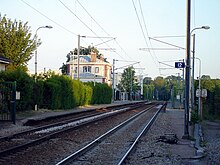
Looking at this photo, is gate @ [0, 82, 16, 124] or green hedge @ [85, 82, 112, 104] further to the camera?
green hedge @ [85, 82, 112, 104]

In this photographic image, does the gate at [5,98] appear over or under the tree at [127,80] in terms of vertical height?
under

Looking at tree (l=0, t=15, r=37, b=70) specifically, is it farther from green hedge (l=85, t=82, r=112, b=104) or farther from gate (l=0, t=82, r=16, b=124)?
gate (l=0, t=82, r=16, b=124)

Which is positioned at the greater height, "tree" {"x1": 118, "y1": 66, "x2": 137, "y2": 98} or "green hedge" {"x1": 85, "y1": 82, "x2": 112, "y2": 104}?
"tree" {"x1": 118, "y1": 66, "x2": 137, "y2": 98}

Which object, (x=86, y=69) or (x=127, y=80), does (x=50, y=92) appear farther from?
(x=127, y=80)

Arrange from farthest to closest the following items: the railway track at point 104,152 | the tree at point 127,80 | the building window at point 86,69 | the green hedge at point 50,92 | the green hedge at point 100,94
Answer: the building window at point 86,69 → the tree at point 127,80 → the green hedge at point 100,94 → the green hedge at point 50,92 → the railway track at point 104,152

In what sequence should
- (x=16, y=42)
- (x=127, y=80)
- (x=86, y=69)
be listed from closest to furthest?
(x=16, y=42)
(x=86, y=69)
(x=127, y=80)

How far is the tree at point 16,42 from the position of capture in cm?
5438

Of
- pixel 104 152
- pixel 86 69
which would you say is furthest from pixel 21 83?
pixel 86 69

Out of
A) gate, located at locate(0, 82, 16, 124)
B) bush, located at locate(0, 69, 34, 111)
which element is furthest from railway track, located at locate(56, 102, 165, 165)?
bush, located at locate(0, 69, 34, 111)

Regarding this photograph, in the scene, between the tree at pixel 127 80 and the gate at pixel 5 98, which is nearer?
the gate at pixel 5 98

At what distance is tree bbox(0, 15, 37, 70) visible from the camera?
5438 centimetres

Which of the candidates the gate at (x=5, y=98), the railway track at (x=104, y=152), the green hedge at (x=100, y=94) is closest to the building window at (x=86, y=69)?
the green hedge at (x=100, y=94)

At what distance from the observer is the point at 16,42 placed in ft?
180

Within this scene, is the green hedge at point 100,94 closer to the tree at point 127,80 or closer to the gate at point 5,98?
the gate at point 5,98
